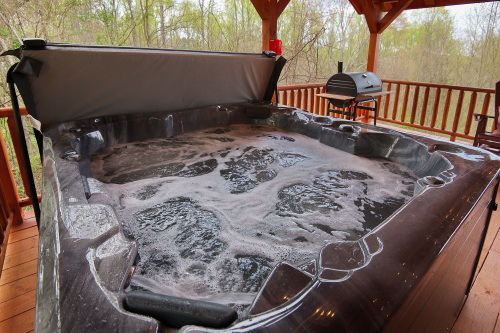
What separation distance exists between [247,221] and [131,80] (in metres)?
1.44

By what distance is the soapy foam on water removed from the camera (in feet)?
3.57

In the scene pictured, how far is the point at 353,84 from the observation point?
3.80 m

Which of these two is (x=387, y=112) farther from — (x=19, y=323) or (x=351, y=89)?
(x=19, y=323)

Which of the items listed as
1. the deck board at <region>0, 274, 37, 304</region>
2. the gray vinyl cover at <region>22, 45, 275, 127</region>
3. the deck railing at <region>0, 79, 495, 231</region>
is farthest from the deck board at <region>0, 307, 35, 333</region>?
the gray vinyl cover at <region>22, 45, 275, 127</region>

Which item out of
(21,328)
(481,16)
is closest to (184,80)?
(21,328)

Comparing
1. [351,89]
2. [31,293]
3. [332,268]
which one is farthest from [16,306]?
[351,89]

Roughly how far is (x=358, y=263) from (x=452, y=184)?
695mm

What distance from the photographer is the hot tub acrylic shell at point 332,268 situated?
1.79ft

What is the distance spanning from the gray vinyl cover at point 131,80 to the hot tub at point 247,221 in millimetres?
22

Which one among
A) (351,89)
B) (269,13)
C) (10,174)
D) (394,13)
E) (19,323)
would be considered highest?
(394,13)

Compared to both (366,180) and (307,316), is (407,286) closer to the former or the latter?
(307,316)

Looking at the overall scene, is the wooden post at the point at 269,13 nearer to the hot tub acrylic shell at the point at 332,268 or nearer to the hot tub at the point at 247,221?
the hot tub at the point at 247,221

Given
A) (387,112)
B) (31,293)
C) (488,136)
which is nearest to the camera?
(31,293)

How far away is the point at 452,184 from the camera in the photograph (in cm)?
114
